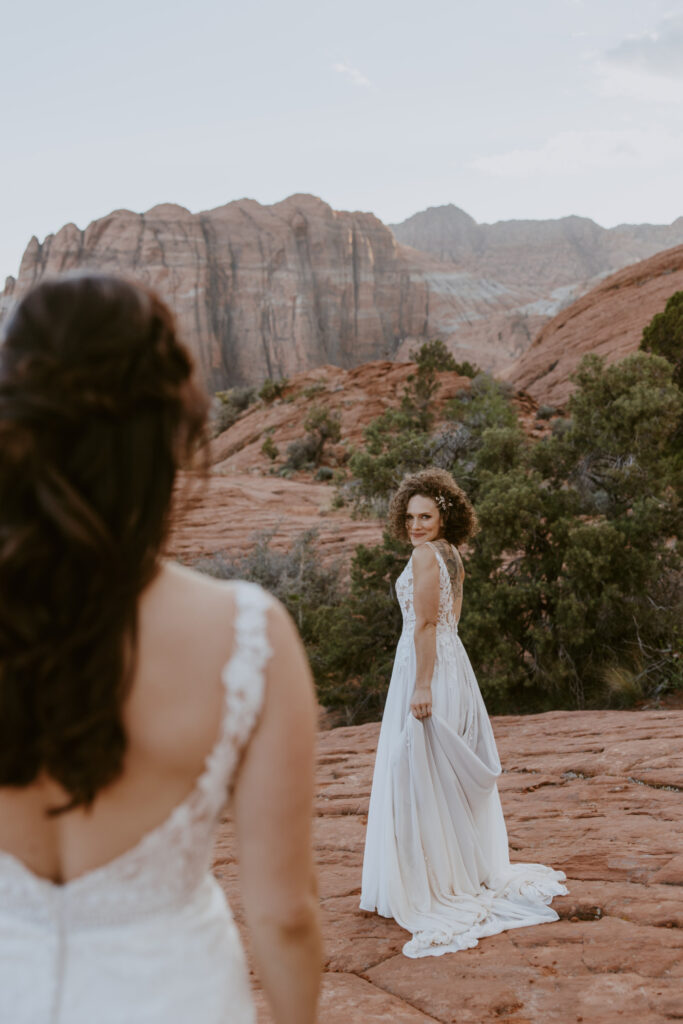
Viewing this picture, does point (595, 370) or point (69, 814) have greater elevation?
point (595, 370)

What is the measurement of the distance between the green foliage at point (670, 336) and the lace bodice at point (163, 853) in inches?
516

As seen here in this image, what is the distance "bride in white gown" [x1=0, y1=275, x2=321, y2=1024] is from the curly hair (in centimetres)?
289

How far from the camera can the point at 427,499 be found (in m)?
3.76

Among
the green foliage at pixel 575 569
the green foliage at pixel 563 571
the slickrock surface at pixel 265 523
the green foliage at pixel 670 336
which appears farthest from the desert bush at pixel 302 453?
the green foliage at pixel 575 569

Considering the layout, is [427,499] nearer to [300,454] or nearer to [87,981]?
[87,981]

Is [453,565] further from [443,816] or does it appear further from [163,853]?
[163,853]

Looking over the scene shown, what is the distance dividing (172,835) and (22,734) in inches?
8.9

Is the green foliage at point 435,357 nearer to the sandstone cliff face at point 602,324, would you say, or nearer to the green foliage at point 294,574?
the sandstone cliff face at point 602,324

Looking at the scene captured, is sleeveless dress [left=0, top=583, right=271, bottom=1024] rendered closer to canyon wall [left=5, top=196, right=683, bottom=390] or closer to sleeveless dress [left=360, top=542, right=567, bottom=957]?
sleeveless dress [left=360, top=542, right=567, bottom=957]

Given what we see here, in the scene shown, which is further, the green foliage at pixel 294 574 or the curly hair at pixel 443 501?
the green foliage at pixel 294 574

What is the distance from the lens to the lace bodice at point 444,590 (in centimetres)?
363

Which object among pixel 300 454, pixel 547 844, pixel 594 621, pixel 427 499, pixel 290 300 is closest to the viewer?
pixel 427 499

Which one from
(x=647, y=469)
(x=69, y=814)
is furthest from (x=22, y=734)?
(x=647, y=469)

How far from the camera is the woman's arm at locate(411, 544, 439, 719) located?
358 cm
